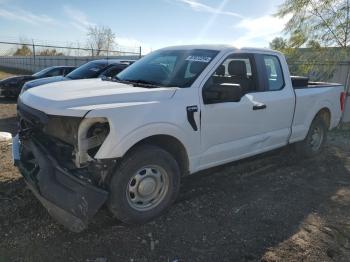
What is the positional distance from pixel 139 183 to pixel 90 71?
7168mm

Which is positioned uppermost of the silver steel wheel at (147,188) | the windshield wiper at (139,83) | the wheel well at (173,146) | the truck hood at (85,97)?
the windshield wiper at (139,83)

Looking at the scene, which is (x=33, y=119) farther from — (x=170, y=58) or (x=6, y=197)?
(x=170, y=58)

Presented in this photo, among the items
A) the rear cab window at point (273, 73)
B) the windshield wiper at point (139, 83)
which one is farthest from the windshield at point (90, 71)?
the rear cab window at point (273, 73)

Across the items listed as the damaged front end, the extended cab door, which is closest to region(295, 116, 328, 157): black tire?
the extended cab door

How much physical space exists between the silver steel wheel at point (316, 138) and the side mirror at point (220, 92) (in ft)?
9.94

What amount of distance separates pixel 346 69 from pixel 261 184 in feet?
25.0

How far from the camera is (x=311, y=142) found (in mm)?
6797

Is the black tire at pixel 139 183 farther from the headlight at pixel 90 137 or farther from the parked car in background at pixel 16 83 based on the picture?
the parked car in background at pixel 16 83

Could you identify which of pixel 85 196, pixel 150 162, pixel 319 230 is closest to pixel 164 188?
pixel 150 162

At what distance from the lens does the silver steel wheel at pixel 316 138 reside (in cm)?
684

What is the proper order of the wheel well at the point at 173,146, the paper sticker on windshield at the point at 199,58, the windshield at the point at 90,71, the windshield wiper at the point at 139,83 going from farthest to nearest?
the windshield at the point at 90,71 → the paper sticker on windshield at the point at 199,58 → the windshield wiper at the point at 139,83 → the wheel well at the point at 173,146

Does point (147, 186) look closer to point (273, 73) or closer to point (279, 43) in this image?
point (273, 73)

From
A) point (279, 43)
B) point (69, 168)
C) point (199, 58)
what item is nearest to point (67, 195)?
point (69, 168)

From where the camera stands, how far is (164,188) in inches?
162
